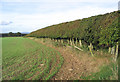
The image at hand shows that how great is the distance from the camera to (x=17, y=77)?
4.54 m

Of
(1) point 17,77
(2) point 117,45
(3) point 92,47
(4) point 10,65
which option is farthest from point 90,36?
(4) point 10,65

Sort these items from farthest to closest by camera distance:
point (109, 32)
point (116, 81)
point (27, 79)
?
point (109, 32) < point (27, 79) < point (116, 81)

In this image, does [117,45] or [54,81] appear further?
[117,45]

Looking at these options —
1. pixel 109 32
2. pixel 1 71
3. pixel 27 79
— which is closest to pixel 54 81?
pixel 27 79

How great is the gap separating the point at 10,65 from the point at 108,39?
777cm

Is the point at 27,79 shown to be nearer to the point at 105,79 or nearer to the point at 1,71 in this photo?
the point at 1,71

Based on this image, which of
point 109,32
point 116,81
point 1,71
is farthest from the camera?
point 109,32

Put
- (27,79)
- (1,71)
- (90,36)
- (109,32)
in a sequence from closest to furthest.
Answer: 1. (27,79)
2. (1,71)
3. (109,32)
4. (90,36)

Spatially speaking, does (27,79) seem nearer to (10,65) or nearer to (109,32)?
(10,65)

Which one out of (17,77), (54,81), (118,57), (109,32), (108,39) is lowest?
(54,81)

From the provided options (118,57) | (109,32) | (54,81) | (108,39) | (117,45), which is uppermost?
(109,32)

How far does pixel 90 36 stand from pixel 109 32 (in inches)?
73.9

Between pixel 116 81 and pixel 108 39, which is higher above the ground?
pixel 108 39

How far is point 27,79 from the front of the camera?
4.42m
